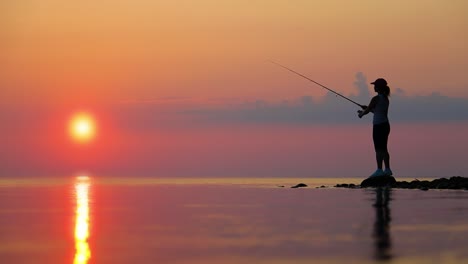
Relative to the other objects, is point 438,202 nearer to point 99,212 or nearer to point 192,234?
point 99,212

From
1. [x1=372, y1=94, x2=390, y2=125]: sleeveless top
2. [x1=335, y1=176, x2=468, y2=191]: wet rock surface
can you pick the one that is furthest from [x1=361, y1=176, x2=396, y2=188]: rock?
[x1=372, y1=94, x2=390, y2=125]: sleeveless top

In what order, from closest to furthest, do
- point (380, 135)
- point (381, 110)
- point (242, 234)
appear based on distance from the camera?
point (242, 234) < point (381, 110) < point (380, 135)

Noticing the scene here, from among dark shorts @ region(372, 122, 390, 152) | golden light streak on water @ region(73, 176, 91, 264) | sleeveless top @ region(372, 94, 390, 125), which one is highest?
sleeveless top @ region(372, 94, 390, 125)

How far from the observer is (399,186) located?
1303 inches

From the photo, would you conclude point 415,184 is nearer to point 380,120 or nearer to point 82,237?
point 380,120

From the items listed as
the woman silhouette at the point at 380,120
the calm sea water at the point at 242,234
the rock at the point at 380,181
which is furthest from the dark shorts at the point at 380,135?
the calm sea water at the point at 242,234

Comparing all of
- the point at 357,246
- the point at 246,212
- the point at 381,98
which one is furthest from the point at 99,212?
the point at 381,98

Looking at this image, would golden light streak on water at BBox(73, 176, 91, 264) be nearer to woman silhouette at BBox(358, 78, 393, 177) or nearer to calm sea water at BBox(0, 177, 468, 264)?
calm sea water at BBox(0, 177, 468, 264)

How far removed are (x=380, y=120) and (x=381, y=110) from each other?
372mm

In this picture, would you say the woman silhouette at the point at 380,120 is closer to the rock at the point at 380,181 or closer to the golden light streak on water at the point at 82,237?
the rock at the point at 380,181

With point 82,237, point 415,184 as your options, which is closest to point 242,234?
point 82,237

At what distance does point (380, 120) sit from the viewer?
33.0 metres

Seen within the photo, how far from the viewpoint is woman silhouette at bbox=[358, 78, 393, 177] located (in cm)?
3278

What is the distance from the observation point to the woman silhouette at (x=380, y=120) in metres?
32.8
